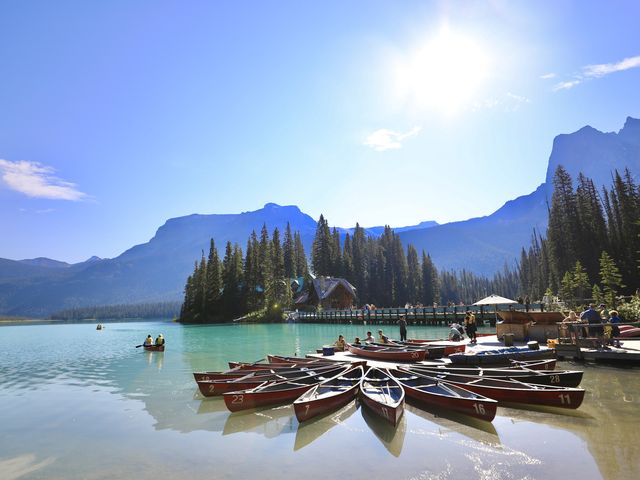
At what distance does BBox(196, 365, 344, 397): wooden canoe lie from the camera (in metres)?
15.3

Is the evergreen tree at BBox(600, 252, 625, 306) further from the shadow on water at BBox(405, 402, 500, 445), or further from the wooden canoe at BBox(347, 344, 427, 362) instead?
the shadow on water at BBox(405, 402, 500, 445)

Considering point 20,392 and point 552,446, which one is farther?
point 20,392

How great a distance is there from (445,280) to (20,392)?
15920 centimetres

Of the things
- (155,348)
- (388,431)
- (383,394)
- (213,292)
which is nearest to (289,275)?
(213,292)

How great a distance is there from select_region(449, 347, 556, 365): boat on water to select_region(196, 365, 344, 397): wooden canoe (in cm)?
717

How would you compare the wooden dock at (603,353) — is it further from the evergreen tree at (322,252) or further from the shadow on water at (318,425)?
the evergreen tree at (322,252)

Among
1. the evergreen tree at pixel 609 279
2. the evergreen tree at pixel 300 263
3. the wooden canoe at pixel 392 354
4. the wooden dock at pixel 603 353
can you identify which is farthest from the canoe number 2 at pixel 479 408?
the evergreen tree at pixel 300 263

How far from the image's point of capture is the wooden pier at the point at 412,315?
58.4 metres

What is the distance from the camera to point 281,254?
108 metres

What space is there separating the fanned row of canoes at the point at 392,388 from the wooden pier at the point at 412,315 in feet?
132

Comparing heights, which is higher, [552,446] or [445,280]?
[445,280]

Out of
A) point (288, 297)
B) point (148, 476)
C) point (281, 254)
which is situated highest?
point (281, 254)

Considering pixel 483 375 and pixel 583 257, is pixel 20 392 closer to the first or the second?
pixel 483 375

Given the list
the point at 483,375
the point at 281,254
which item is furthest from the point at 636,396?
the point at 281,254
